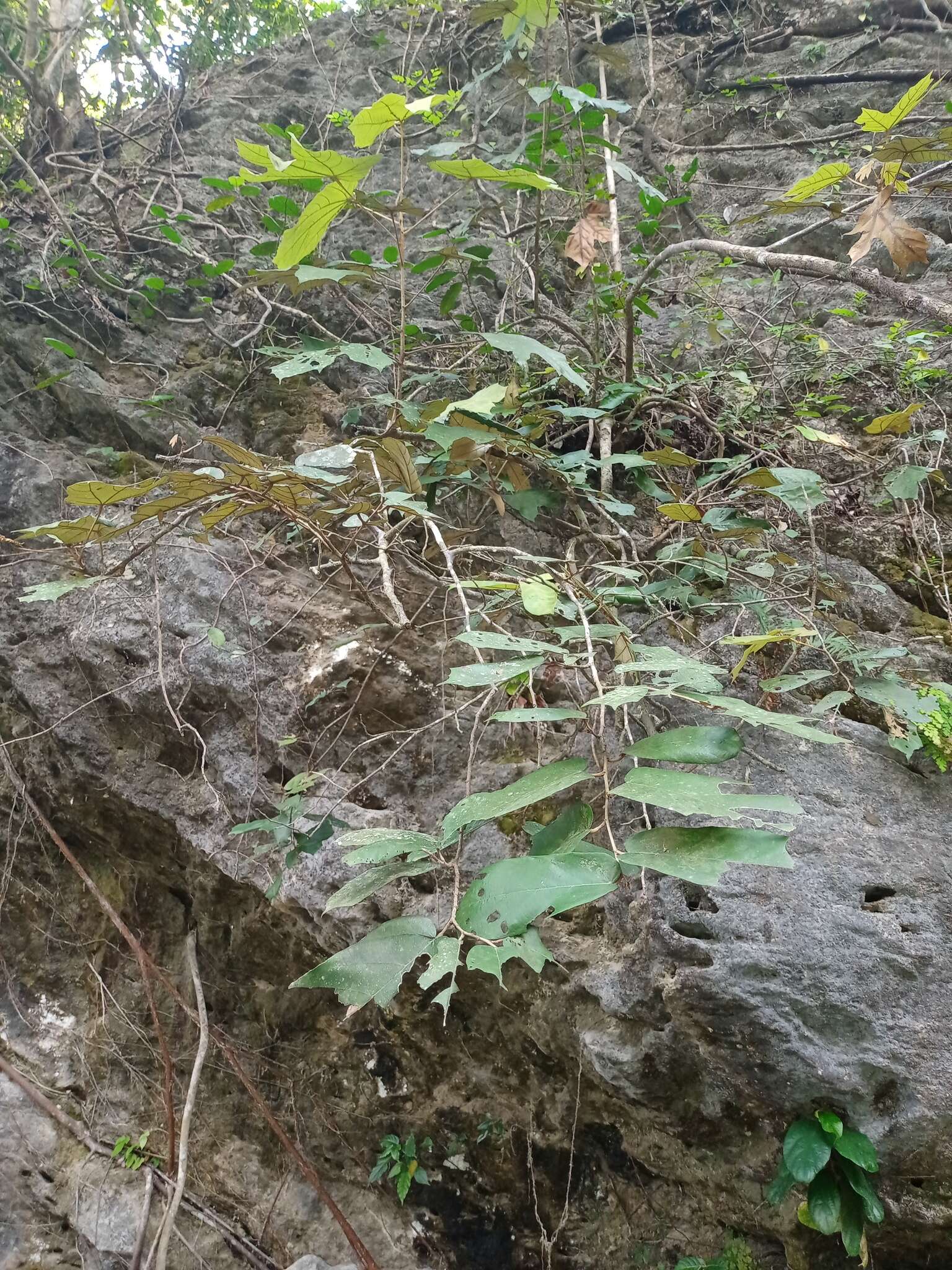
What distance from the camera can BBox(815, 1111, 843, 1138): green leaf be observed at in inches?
50.7

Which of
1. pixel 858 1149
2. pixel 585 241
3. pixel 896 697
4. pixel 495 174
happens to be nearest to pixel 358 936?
pixel 858 1149

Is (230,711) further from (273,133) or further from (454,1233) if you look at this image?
(273,133)

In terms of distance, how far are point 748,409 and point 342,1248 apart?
2.92 m

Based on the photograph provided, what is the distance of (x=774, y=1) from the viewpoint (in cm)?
432

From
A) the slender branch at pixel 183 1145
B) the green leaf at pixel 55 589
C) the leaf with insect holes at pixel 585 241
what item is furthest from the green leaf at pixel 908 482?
the slender branch at pixel 183 1145

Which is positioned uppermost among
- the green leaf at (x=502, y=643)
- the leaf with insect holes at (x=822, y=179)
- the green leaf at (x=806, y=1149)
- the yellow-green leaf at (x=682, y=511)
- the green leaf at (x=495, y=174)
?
the green leaf at (x=495, y=174)

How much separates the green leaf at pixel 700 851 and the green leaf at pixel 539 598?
0.48 meters

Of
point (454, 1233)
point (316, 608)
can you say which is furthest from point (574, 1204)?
point (316, 608)

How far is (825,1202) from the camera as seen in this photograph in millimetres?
1284

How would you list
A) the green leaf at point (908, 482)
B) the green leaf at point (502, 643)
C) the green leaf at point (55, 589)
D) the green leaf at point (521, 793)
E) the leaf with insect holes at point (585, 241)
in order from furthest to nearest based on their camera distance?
the leaf with insect holes at point (585, 241), the green leaf at point (908, 482), the green leaf at point (55, 589), the green leaf at point (502, 643), the green leaf at point (521, 793)

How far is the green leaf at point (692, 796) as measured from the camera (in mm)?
763

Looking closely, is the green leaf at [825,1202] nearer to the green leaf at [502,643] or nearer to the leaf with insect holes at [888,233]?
the green leaf at [502,643]

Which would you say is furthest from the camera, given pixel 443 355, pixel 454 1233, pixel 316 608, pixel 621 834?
pixel 443 355

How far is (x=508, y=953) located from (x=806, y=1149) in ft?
3.00
